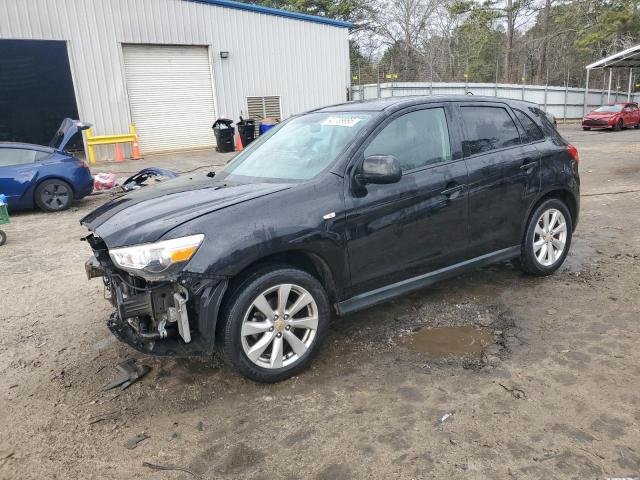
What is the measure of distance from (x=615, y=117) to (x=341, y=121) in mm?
24528

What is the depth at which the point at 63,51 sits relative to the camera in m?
20.5

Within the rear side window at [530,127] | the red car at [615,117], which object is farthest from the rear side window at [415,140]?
the red car at [615,117]

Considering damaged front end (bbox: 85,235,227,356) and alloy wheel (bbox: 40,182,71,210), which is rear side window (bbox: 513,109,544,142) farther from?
alloy wheel (bbox: 40,182,71,210)

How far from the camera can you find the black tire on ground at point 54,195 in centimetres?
922

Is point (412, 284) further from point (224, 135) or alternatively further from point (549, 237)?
point (224, 135)

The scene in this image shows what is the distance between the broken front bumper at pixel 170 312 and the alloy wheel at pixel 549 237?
317 cm

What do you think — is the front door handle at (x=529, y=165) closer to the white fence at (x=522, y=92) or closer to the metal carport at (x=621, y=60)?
the white fence at (x=522, y=92)

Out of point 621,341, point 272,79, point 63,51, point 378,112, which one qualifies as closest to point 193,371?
point 378,112

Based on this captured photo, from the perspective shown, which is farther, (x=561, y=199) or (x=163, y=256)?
(x=561, y=199)

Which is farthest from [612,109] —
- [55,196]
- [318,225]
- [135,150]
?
[318,225]

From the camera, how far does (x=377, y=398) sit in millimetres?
3104

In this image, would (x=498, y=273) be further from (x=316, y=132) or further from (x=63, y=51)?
(x=63, y=51)

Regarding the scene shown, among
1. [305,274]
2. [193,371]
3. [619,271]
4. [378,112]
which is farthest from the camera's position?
[619,271]

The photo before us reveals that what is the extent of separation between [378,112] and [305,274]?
4.62 feet
